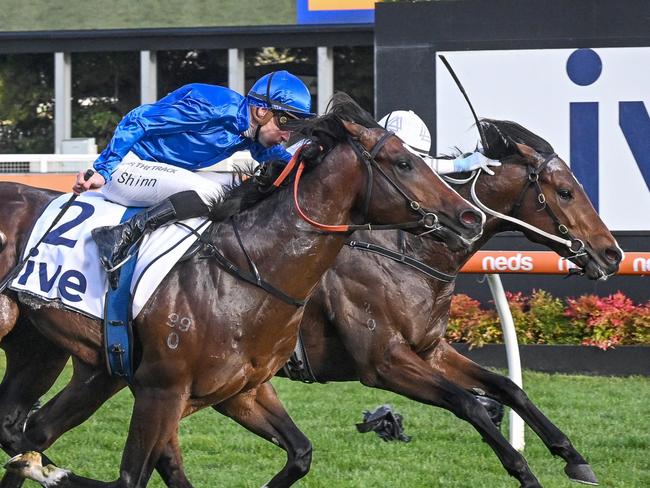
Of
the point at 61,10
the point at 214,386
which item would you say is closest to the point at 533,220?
the point at 214,386

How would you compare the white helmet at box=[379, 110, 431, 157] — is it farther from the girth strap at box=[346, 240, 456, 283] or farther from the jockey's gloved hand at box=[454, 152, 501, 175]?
the girth strap at box=[346, 240, 456, 283]

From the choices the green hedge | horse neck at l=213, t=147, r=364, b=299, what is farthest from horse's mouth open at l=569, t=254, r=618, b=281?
the green hedge

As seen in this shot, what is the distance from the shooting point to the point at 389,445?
628 cm

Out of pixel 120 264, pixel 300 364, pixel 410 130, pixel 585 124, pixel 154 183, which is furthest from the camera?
pixel 585 124

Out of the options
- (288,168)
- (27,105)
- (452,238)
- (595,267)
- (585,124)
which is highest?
(27,105)

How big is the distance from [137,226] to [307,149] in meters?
0.70

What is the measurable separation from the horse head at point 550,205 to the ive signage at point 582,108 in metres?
3.05

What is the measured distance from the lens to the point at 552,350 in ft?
27.4

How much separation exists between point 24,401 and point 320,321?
1.29 m

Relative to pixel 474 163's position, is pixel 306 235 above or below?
below

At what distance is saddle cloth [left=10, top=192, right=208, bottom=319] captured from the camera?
166 inches

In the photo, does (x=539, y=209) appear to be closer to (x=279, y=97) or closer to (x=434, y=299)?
(x=434, y=299)

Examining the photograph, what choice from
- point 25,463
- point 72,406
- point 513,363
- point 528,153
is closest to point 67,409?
point 72,406

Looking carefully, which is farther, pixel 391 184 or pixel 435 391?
pixel 435 391
